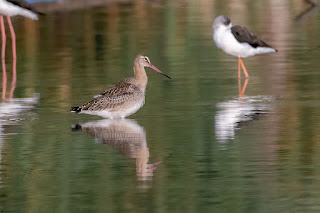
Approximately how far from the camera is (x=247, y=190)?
884cm

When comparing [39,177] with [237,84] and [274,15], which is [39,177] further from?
[274,15]

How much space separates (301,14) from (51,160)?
55.3 feet

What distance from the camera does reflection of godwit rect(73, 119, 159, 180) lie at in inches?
396

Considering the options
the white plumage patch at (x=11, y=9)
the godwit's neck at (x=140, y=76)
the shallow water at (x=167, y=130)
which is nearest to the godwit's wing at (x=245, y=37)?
the shallow water at (x=167, y=130)

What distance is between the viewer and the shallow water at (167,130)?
345 inches

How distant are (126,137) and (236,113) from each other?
2183mm

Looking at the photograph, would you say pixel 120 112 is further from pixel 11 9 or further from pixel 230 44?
pixel 11 9

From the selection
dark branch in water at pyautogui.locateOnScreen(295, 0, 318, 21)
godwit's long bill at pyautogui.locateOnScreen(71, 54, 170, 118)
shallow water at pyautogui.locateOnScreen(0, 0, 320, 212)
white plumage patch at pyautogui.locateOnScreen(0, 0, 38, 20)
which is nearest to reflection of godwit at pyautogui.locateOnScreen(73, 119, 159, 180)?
shallow water at pyautogui.locateOnScreen(0, 0, 320, 212)

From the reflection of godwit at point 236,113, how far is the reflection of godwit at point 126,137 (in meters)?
0.96

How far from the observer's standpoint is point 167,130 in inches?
474

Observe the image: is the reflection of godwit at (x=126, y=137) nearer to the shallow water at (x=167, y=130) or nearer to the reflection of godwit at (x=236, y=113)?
the shallow water at (x=167, y=130)

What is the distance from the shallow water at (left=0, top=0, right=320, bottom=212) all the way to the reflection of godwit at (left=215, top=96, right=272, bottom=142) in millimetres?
27

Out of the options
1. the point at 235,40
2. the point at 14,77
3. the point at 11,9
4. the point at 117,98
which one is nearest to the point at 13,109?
the point at 117,98

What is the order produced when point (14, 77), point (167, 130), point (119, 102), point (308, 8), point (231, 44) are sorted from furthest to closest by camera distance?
point (308, 8) < point (14, 77) < point (231, 44) < point (119, 102) < point (167, 130)
